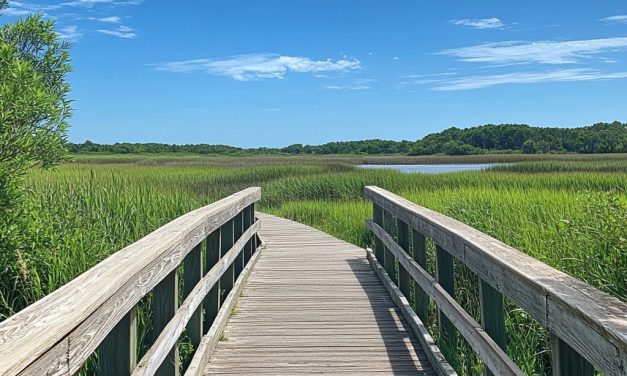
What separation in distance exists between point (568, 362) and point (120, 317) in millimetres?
1477

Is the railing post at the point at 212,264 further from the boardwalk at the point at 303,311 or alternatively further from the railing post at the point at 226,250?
the railing post at the point at 226,250

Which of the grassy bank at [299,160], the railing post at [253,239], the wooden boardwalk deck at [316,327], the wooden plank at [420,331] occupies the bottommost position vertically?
the wooden boardwalk deck at [316,327]

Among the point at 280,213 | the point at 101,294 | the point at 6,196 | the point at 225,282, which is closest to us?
the point at 101,294

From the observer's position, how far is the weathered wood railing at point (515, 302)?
53.6 inches

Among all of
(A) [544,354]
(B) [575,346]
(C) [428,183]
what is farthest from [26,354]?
(C) [428,183]

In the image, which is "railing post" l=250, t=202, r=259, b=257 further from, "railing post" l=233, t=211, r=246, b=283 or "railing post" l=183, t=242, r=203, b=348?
"railing post" l=183, t=242, r=203, b=348

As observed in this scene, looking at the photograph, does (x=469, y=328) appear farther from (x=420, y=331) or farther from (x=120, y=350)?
(x=120, y=350)

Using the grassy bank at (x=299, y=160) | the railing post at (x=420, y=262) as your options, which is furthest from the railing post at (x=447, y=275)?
the grassy bank at (x=299, y=160)

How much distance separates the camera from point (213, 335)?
3615mm

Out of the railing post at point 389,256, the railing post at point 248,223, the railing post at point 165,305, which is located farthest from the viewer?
the railing post at point 248,223

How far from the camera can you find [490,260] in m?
2.27

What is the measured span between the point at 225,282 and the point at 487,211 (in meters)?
3.69

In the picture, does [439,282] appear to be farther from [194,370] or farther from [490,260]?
[194,370]

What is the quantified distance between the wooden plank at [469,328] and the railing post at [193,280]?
1.50 m
